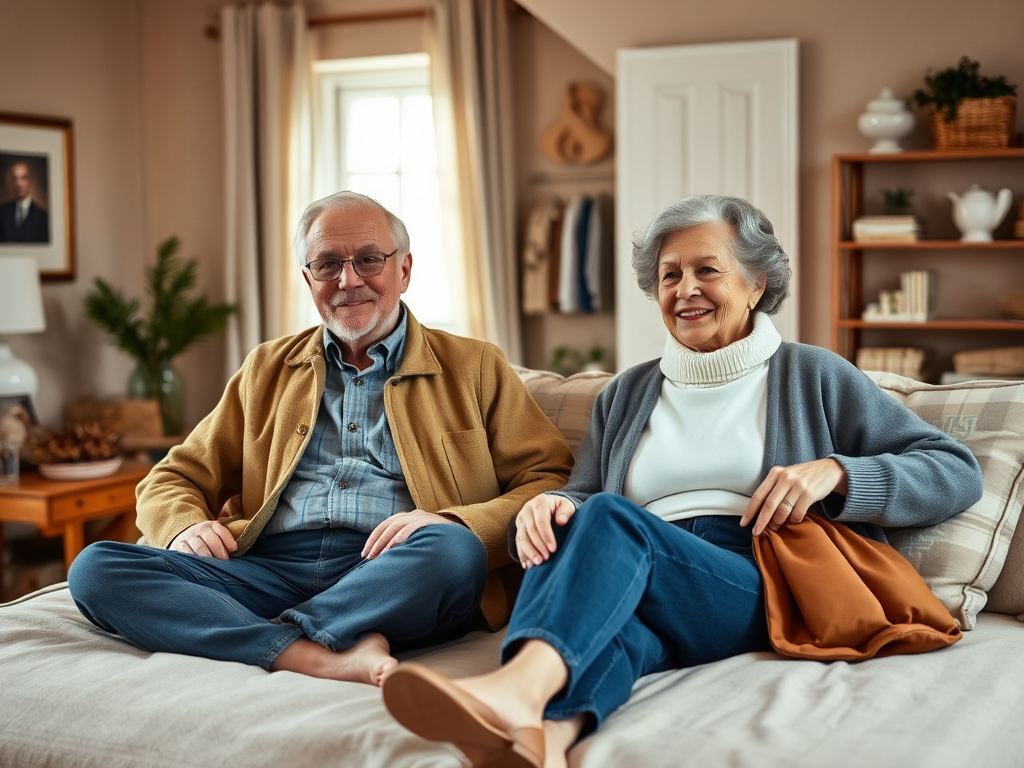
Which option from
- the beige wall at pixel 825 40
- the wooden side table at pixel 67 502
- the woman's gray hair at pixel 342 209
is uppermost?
the beige wall at pixel 825 40

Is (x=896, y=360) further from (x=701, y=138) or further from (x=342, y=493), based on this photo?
(x=342, y=493)

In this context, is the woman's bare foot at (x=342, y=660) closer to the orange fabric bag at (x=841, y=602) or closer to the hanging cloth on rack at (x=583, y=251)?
the orange fabric bag at (x=841, y=602)

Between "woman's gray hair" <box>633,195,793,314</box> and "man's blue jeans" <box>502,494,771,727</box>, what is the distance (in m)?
0.52

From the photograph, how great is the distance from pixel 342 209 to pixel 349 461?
0.55 meters

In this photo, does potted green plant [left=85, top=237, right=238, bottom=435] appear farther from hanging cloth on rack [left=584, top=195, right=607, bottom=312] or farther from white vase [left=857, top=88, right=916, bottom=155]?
white vase [left=857, top=88, right=916, bottom=155]

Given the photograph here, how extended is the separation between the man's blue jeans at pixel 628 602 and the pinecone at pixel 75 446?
8.89ft

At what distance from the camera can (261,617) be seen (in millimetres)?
2020

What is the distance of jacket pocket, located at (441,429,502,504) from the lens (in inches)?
86.7

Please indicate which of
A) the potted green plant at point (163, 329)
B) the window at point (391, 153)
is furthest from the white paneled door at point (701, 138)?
the potted green plant at point (163, 329)

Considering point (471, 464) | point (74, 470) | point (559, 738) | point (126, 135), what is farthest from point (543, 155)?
point (559, 738)

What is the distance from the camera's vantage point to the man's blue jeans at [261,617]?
185 centimetres

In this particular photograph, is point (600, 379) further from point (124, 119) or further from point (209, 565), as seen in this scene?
point (124, 119)

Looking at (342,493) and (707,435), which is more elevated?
(707,435)

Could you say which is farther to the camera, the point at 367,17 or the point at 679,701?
the point at 367,17
